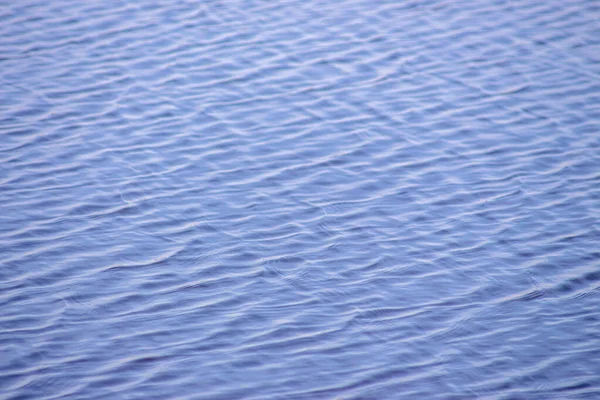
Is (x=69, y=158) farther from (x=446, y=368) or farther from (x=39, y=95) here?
(x=446, y=368)

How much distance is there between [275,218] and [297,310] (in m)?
1.47

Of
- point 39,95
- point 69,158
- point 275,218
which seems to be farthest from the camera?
point 39,95

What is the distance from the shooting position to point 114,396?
6895mm

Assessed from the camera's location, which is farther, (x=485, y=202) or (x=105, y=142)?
(x=105, y=142)

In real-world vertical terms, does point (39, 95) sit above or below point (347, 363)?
above

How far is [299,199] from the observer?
31.0 ft

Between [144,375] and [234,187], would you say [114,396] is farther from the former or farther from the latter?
[234,187]

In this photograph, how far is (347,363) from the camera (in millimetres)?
7266

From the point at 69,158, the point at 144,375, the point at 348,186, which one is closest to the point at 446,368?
the point at 144,375

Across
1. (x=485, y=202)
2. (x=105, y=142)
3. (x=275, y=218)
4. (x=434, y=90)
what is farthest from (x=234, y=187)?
(x=434, y=90)

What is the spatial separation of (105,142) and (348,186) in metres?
2.69

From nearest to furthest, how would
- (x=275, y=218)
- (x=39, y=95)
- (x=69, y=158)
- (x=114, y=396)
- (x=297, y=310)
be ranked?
(x=114, y=396)
(x=297, y=310)
(x=275, y=218)
(x=69, y=158)
(x=39, y=95)

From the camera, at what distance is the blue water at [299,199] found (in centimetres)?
730

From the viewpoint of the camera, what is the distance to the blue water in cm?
730
